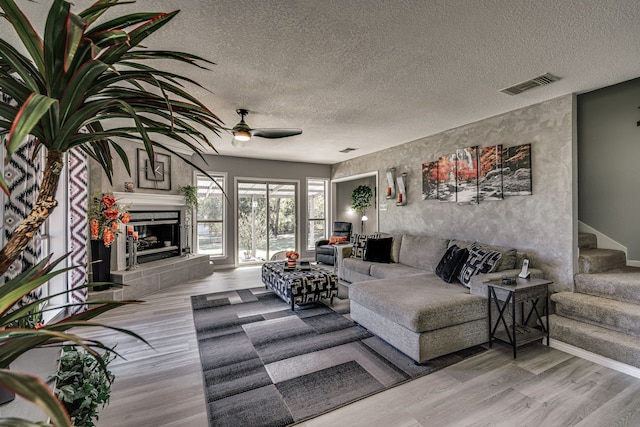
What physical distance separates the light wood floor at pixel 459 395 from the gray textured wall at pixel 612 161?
7.10 ft

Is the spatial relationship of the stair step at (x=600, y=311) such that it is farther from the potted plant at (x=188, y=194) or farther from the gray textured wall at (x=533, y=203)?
the potted plant at (x=188, y=194)

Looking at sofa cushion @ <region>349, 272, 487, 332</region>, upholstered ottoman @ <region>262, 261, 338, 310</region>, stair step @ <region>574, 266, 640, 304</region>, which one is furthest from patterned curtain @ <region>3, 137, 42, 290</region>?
stair step @ <region>574, 266, 640, 304</region>

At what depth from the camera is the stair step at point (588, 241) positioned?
3.70 meters

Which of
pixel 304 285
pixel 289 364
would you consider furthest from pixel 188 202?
pixel 289 364

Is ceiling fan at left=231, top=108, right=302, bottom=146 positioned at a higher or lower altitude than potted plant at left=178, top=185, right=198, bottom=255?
higher

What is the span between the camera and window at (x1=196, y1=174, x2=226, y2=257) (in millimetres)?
6406

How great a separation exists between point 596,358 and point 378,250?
2.82m

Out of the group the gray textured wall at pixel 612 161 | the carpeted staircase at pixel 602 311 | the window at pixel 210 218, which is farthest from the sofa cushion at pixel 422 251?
the window at pixel 210 218

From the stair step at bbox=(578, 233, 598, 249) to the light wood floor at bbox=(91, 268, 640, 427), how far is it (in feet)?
5.91

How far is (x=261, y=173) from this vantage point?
6.88m

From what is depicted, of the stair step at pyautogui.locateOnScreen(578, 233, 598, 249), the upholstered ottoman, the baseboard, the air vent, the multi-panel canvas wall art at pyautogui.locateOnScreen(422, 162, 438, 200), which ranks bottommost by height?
the baseboard

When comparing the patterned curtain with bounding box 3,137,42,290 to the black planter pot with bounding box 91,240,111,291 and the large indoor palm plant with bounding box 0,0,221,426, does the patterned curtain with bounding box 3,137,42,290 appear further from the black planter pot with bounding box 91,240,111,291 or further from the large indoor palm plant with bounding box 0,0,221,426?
the large indoor palm plant with bounding box 0,0,221,426

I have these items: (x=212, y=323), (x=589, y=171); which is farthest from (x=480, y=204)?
(x=212, y=323)

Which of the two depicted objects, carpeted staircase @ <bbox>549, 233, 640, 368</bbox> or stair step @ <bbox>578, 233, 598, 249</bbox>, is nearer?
carpeted staircase @ <bbox>549, 233, 640, 368</bbox>
